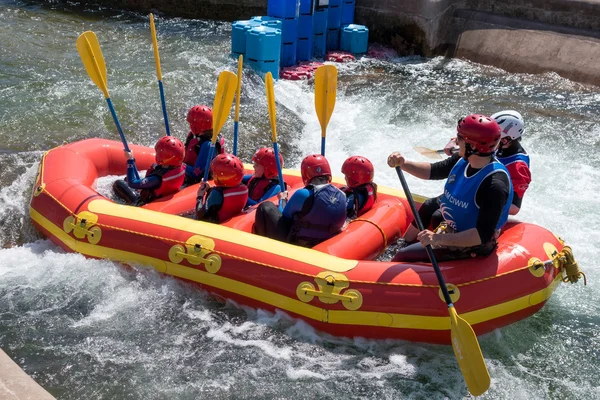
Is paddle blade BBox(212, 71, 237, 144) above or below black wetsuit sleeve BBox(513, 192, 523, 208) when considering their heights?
above

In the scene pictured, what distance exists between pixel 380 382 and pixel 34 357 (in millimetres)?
2194

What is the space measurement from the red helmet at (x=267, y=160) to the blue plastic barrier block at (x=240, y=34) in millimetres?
4284

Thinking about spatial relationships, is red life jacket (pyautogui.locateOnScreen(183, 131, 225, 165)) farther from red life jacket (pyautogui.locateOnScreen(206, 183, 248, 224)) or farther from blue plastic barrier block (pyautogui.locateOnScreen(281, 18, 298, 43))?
blue plastic barrier block (pyautogui.locateOnScreen(281, 18, 298, 43))

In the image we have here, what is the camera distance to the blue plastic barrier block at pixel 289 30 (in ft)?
33.8

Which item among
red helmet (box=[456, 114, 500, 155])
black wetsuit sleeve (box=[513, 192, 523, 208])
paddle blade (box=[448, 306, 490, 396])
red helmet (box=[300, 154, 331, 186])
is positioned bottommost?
paddle blade (box=[448, 306, 490, 396])

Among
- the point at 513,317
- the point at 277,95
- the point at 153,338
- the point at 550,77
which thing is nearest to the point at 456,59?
the point at 550,77

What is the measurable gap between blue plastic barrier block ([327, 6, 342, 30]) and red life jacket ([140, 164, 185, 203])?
674cm

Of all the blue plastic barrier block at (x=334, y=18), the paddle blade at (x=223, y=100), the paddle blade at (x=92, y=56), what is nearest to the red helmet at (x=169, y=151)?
the paddle blade at (x=223, y=100)

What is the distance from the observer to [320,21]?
11.3 meters

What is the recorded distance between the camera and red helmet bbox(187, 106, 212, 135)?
19.7ft

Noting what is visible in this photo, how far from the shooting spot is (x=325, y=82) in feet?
18.8

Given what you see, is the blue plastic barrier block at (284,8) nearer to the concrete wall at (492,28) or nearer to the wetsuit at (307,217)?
the concrete wall at (492,28)

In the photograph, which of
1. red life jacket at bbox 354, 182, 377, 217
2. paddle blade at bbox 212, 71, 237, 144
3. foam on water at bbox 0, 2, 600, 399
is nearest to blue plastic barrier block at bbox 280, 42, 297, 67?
foam on water at bbox 0, 2, 600, 399

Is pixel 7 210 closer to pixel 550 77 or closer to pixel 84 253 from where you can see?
pixel 84 253
